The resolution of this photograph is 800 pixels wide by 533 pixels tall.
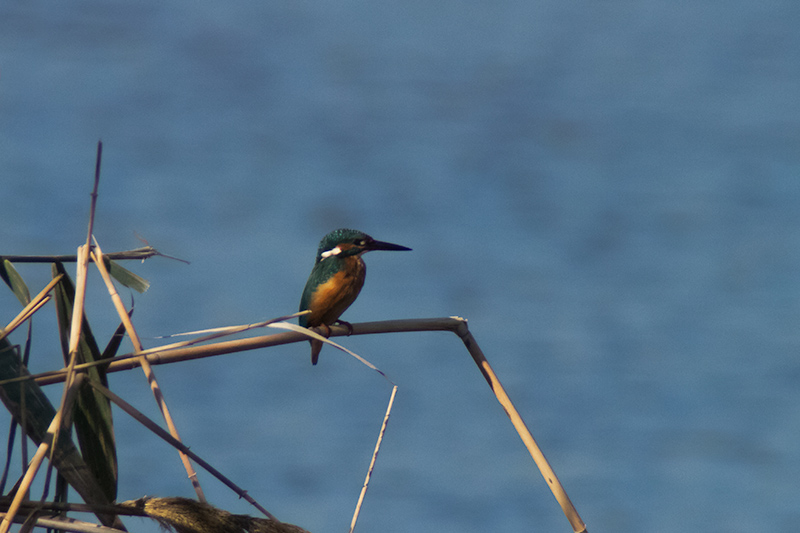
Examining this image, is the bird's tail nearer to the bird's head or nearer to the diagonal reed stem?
the bird's head

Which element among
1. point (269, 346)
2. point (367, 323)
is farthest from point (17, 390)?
point (367, 323)

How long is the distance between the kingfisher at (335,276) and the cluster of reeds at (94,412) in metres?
1.19

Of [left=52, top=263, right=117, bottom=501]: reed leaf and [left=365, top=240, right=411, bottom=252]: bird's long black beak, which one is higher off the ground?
[left=365, top=240, right=411, bottom=252]: bird's long black beak

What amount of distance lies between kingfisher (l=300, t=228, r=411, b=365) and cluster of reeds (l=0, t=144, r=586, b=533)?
1.19 m

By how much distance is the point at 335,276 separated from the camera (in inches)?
119

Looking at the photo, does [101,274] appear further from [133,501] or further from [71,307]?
[133,501]

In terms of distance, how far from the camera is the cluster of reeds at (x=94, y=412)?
1365 mm

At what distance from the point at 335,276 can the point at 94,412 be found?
145 centimetres

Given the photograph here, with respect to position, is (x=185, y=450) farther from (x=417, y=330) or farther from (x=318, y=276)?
(x=318, y=276)

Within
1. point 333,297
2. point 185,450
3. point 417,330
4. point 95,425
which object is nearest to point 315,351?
point 333,297

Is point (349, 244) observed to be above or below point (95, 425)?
above

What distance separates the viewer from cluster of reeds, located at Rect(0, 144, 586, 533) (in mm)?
1365

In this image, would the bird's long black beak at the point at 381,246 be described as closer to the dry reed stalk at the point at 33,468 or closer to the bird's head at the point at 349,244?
the bird's head at the point at 349,244

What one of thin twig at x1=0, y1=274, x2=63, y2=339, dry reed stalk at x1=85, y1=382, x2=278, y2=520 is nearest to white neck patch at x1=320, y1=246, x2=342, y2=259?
thin twig at x1=0, y1=274, x2=63, y2=339
